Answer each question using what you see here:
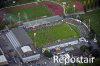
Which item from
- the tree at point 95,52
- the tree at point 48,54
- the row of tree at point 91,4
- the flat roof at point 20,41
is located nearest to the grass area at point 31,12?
the flat roof at point 20,41

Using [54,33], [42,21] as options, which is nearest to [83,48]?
[54,33]

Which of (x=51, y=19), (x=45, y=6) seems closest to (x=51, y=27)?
(x=51, y=19)

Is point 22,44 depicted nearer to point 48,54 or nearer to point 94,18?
point 48,54

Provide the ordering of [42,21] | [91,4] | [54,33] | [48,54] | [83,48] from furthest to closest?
[91,4], [42,21], [54,33], [83,48], [48,54]

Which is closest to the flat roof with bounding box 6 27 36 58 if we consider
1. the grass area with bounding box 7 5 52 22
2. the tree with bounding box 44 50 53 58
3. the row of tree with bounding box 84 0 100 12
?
the tree with bounding box 44 50 53 58

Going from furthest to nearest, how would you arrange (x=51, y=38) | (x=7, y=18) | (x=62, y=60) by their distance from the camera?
(x=7, y=18) → (x=51, y=38) → (x=62, y=60)

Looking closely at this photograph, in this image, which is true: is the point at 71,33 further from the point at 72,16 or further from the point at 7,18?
the point at 7,18
